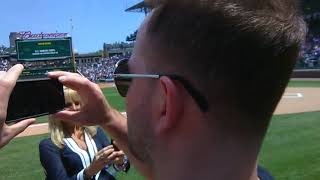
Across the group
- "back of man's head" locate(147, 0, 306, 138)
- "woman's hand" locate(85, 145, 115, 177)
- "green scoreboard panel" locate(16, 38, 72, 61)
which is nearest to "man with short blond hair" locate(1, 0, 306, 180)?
"back of man's head" locate(147, 0, 306, 138)

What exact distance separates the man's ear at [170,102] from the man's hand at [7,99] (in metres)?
0.70

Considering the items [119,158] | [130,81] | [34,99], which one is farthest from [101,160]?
[130,81]

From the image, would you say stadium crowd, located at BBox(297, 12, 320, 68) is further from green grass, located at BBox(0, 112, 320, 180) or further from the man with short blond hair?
the man with short blond hair

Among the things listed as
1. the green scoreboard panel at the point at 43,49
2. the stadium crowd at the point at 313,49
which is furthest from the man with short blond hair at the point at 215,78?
the green scoreboard panel at the point at 43,49

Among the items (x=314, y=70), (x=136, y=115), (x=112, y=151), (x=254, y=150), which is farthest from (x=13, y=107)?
(x=314, y=70)

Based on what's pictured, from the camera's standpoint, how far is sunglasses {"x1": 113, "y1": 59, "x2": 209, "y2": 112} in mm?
1423

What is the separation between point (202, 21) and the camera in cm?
141

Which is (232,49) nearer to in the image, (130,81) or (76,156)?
(130,81)

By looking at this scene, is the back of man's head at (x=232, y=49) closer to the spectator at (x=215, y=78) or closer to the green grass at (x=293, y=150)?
the spectator at (x=215, y=78)

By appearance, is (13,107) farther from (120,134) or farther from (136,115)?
(136,115)

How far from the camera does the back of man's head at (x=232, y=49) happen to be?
4.60 feet

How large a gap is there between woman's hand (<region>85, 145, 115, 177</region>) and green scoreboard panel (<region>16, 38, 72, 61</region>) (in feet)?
175

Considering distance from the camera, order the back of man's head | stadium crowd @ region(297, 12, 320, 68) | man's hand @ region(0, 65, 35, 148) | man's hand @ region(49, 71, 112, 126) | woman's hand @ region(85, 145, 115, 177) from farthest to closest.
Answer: stadium crowd @ region(297, 12, 320, 68), woman's hand @ region(85, 145, 115, 177), man's hand @ region(49, 71, 112, 126), man's hand @ region(0, 65, 35, 148), the back of man's head

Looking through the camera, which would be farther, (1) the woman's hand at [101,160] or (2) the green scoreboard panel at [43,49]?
(2) the green scoreboard panel at [43,49]
